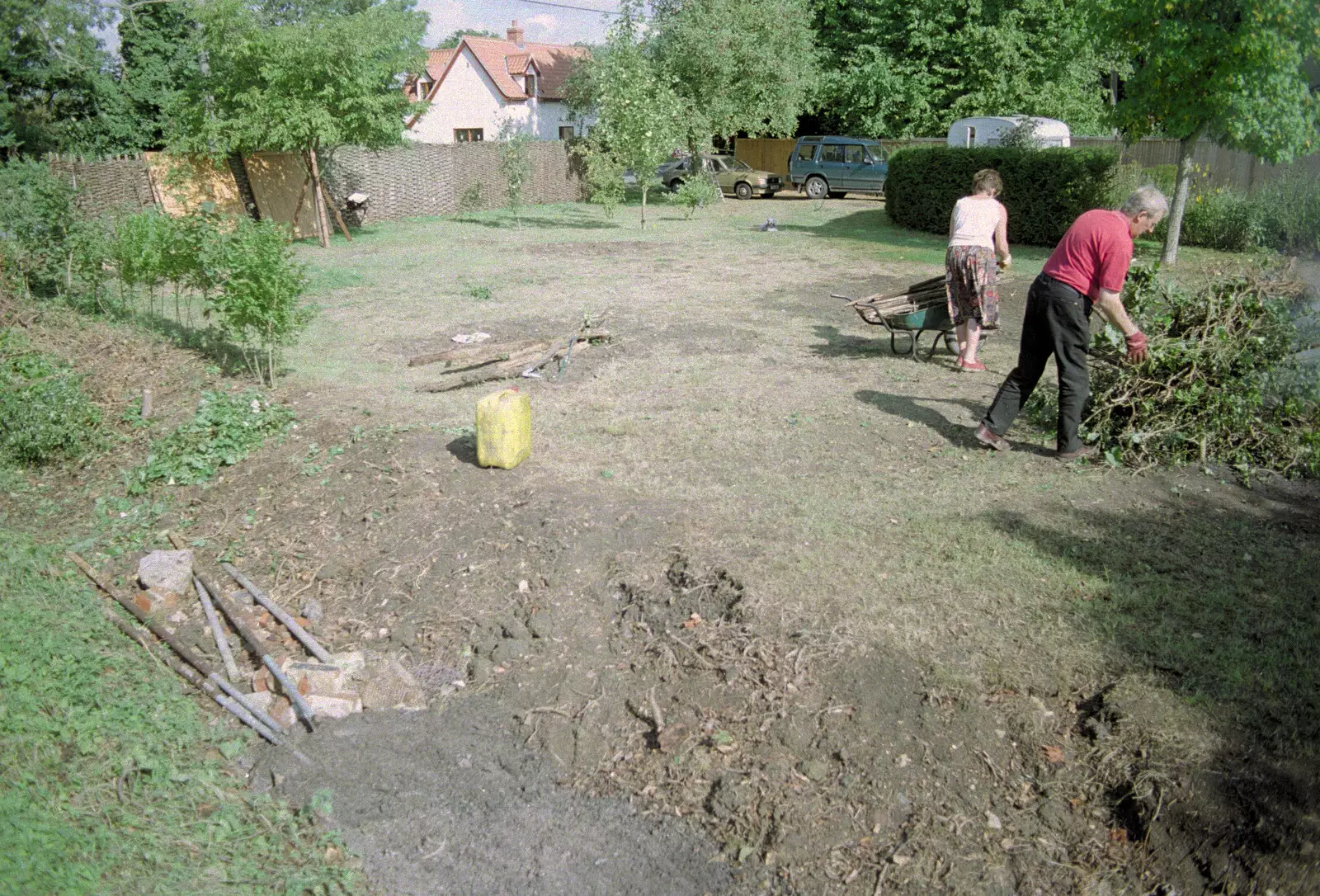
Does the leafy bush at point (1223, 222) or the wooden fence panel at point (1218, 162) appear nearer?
the leafy bush at point (1223, 222)

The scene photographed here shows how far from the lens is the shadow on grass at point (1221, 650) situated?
125 inches

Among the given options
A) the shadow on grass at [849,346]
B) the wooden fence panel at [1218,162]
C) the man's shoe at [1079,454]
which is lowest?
the man's shoe at [1079,454]

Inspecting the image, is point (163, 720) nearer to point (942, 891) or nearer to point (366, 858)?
point (366, 858)

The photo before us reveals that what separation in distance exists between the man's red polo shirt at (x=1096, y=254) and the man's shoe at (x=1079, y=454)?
3.21 ft

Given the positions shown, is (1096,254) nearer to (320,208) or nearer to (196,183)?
(320,208)

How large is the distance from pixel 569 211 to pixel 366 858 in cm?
2411

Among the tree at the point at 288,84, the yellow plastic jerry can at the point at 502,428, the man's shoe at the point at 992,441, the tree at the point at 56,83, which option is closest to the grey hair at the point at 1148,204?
the man's shoe at the point at 992,441

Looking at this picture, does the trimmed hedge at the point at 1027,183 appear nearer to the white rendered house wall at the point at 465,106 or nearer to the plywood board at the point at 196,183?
the plywood board at the point at 196,183

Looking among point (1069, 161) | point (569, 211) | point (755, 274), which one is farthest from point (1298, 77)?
point (569, 211)

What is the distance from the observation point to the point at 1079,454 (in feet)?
21.0

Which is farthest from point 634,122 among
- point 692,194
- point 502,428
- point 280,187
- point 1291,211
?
point 502,428

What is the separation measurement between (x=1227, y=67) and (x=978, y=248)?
7655 millimetres

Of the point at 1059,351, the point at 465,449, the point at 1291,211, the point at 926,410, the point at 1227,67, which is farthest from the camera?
the point at 1291,211

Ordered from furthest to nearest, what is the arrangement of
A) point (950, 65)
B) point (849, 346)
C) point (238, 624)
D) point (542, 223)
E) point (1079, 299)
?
point (950, 65) < point (542, 223) < point (849, 346) < point (1079, 299) < point (238, 624)
